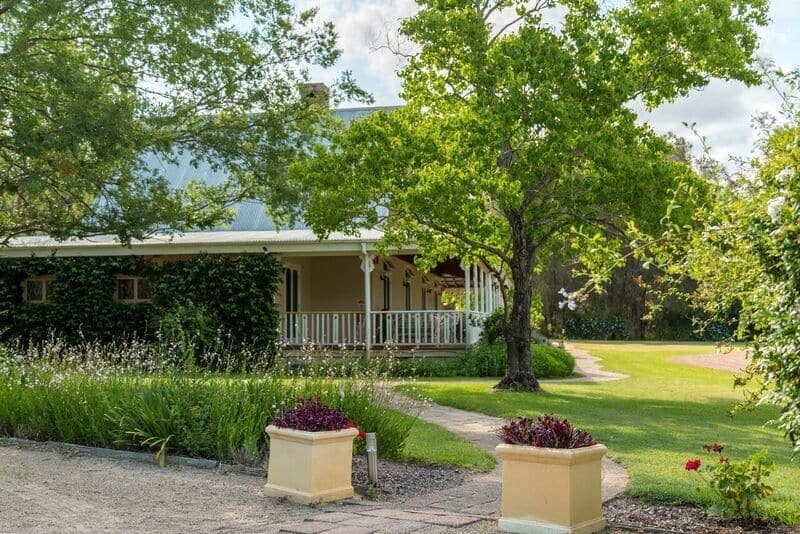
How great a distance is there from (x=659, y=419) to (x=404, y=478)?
269 inches

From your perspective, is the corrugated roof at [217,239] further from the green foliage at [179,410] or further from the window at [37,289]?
the green foliage at [179,410]

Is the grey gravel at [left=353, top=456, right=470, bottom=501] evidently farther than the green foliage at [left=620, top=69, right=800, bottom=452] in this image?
Yes

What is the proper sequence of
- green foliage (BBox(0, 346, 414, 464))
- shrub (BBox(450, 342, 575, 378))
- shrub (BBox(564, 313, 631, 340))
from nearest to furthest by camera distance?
green foliage (BBox(0, 346, 414, 464))
shrub (BBox(450, 342, 575, 378))
shrub (BBox(564, 313, 631, 340))

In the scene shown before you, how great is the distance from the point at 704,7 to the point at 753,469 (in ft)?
39.8

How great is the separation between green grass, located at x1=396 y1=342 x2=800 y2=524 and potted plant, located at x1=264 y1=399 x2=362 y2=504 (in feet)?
8.57

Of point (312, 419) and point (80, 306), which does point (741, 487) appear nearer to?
point (312, 419)

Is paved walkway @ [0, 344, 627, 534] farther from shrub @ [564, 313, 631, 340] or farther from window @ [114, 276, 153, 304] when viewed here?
shrub @ [564, 313, 631, 340]

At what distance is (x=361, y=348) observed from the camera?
2312 centimetres

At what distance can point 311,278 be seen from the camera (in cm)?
2556

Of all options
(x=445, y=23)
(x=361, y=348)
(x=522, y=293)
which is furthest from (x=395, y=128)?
(x=361, y=348)

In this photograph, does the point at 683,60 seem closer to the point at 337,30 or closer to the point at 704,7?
the point at 704,7

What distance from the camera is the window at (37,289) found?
77.7 feet

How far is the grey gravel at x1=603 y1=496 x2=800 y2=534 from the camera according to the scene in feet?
20.3

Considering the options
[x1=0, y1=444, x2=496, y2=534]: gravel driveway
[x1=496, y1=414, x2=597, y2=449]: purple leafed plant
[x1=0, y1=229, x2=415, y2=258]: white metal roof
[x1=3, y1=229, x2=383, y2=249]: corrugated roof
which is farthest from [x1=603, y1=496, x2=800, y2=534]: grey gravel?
[x1=0, y1=229, x2=415, y2=258]: white metal roof
